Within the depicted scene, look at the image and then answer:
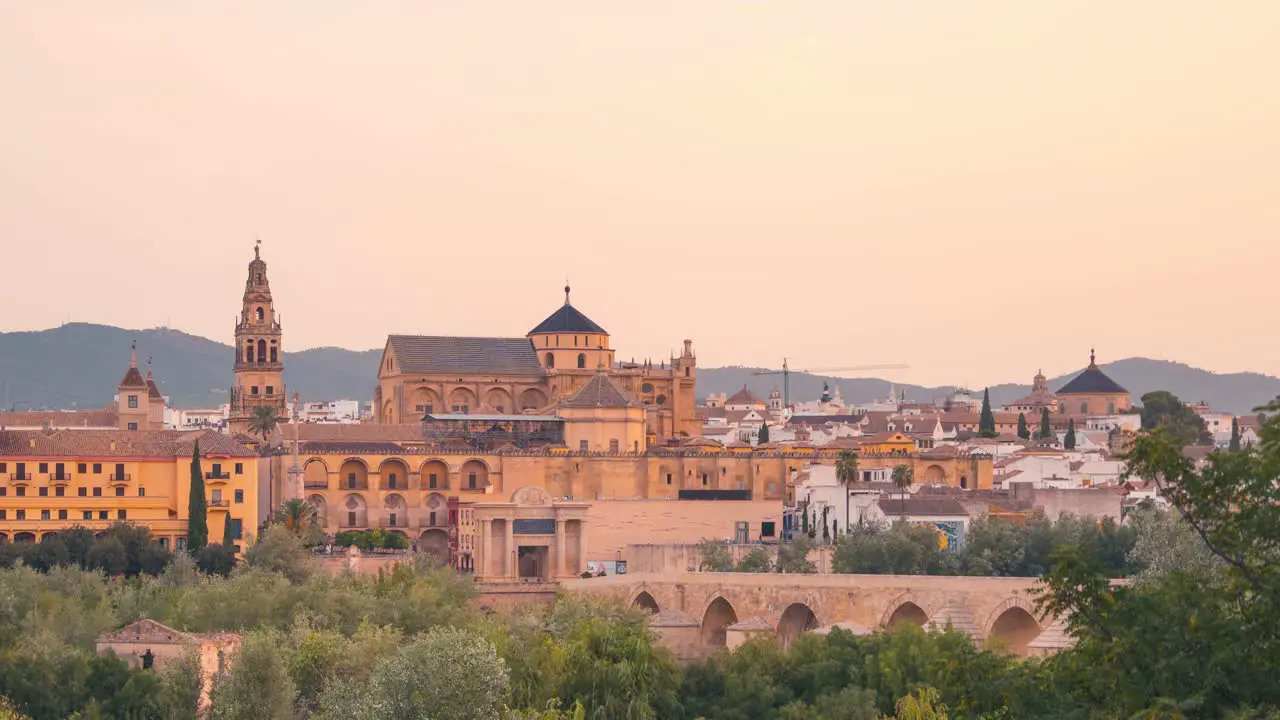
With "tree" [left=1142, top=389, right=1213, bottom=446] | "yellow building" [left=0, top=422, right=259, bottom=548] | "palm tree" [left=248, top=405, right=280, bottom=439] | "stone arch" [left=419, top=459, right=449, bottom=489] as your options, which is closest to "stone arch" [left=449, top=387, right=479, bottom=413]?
"palm tree" [left=248, top=405, right=280, bottom=439]

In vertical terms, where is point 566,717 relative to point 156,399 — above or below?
below

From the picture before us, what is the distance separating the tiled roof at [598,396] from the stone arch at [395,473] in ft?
21.0

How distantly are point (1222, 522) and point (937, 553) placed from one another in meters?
42.9

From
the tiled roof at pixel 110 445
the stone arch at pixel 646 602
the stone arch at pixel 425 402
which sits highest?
the stone arch at pixel 425 402

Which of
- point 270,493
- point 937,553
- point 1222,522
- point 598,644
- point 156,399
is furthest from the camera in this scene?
point 156,399

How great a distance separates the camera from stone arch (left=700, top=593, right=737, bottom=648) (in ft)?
210


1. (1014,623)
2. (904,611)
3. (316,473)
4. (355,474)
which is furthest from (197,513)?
(1014,623)

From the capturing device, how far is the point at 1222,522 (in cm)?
2394

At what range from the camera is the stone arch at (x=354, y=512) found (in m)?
82.8

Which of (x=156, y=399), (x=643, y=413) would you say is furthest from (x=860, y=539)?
(x=156, y=399)

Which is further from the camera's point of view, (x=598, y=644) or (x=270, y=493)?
(x=270, y=493)

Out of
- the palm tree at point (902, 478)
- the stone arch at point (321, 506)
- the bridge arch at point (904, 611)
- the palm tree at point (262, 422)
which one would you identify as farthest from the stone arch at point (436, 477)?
the bridge arch at point (904, 611)

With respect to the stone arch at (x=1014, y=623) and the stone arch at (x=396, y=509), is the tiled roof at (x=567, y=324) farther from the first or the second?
the stone arch at (x=1014, y=623)

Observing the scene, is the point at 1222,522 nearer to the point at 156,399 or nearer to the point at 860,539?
the point at 860,539
